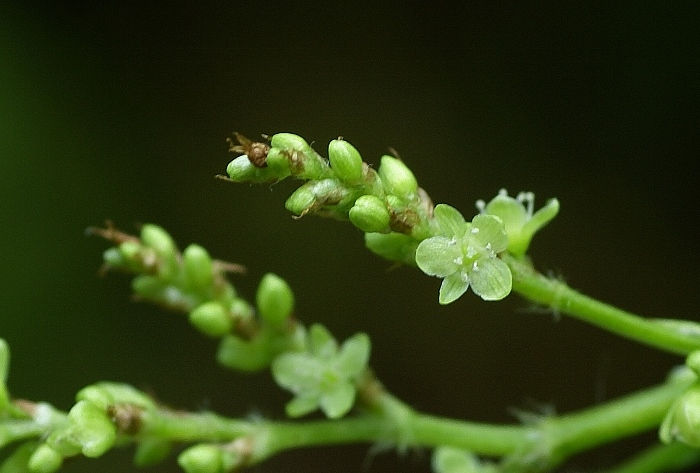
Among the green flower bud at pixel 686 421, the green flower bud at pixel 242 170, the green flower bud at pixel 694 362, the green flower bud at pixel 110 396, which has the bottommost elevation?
the green flower bud at pixel 110 396

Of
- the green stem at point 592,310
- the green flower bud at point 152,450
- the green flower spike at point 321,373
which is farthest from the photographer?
the green flower spike at point 321,373

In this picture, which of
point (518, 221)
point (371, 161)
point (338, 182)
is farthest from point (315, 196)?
point (371, 161)

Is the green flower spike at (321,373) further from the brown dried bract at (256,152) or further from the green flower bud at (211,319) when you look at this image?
the brown dried bract at (256,152)

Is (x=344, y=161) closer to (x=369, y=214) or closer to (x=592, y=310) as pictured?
(x=369, y=214)

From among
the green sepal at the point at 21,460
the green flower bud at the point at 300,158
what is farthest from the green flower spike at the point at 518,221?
the green sepal at the point at 21,460

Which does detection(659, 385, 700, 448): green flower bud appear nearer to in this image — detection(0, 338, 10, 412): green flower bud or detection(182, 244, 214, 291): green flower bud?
detection(182, 244, 214, 291): green flower bud

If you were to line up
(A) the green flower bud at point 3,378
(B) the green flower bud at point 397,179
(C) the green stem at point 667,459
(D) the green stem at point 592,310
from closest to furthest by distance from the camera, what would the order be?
(B) the green flower bud at point 397,179 → (D) the green stem at point 592,310 → (A) the green flower bud at point 3,378 → (C) the green stem at point 667,459

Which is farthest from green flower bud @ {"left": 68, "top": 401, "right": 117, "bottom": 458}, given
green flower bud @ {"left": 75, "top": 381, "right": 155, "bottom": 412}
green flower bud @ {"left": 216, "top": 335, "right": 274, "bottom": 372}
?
green flower bud @ {"left": 216, "top": 335, "right": 274, "bottom": 372}
